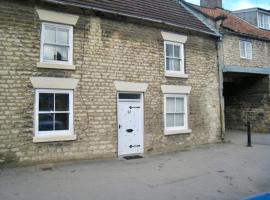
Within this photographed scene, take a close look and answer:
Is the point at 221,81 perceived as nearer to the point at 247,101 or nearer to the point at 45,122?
the point at 247,101

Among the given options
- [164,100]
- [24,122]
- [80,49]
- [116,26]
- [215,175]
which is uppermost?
[116,26]

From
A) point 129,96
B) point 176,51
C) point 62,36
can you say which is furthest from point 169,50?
point 62,36

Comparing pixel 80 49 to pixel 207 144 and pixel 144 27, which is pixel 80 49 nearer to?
pixel 144 27

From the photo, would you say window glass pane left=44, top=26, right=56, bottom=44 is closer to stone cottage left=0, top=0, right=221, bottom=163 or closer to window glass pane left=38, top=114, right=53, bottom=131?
stone cottage left=0, top=0, right=221, bottom=163

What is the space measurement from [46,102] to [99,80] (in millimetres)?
2087

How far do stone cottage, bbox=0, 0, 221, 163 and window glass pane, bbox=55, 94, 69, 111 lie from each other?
1.4 inches

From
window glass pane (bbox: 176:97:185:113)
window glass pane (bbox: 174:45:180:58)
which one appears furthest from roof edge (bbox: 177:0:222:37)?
window glass pane (bbox: 176:97:185:113)

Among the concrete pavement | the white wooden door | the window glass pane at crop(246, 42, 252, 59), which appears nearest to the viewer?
the concrete pavement

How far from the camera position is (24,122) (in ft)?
29.5

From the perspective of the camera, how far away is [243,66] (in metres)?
16.4

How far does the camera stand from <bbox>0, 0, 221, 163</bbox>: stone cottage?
902cm

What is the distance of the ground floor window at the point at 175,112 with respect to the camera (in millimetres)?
12375

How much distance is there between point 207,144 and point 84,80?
692 cm

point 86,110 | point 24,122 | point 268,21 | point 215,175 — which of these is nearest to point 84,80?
point 86,110
